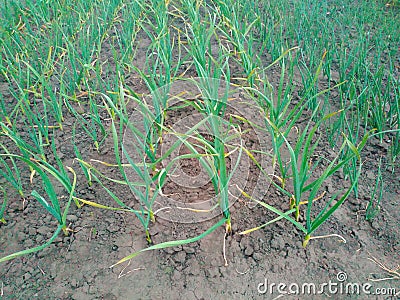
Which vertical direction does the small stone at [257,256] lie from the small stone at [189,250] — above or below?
above

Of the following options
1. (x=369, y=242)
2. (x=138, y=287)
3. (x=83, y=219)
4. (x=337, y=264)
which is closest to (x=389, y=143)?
(x=369, y=242)

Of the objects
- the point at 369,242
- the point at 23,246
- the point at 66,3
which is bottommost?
the point at 23,246

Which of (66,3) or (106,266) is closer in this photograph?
(106,266)

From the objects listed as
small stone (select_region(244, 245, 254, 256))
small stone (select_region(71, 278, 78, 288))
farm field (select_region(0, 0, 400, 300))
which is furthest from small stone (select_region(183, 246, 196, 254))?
small stone (select_region(71, 278, 78, 288))

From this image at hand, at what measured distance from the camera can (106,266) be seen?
1491 millimetres

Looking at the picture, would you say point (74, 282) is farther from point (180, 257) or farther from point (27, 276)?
point (180, 257)

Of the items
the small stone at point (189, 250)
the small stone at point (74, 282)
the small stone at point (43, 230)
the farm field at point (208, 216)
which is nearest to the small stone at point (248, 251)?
the farm field at point (208, 216)

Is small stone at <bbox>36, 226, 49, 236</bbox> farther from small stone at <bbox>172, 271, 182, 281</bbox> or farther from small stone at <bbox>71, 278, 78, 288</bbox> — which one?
small stone at <bbox>172, 271, 182, 281</bbox>

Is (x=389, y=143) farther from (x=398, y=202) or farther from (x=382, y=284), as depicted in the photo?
(x=382, y=284)

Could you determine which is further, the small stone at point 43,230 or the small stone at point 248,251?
the small stone at point 43,230

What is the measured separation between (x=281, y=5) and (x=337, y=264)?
2146 millimetres

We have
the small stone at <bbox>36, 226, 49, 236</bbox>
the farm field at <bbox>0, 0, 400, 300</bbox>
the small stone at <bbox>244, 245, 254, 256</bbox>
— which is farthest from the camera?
the small stone at <bbox>36, 226, 49, 236</bbox>

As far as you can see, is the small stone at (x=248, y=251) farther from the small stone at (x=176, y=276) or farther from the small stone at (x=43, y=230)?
the small stone at (x=43, y=230)

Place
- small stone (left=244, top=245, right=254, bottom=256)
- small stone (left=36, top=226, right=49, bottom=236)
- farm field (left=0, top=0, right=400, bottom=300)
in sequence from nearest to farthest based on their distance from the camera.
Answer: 1. farm field (left=0, top=0, right=400, bottom=300)
2. small stone (left=244, top=245, right=254, bottom=256)
3. small stone (left=36, top=226, right=49, bottom=236)
